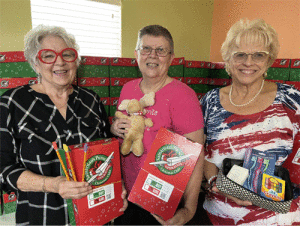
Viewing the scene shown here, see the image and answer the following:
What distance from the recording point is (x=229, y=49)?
3.99ft

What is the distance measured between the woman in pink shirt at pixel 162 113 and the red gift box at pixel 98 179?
195 mm

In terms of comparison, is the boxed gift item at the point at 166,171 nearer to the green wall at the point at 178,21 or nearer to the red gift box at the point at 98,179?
the red gift box at the point at 98,179

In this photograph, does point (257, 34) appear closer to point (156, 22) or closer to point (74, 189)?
point (74, 189)

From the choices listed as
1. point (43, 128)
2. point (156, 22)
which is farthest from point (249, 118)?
point (156, 22)

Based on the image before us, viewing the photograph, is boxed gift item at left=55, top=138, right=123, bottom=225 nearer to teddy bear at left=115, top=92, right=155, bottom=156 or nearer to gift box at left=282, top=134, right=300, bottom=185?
teddy bear at left=115, top=92, right=155, bottom=156

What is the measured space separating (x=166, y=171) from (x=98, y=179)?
31 cm

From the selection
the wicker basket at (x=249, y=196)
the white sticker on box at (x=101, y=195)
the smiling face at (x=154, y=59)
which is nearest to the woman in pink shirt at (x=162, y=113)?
the smiling face at (x=154, y=59)

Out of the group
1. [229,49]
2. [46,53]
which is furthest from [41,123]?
[229,49]

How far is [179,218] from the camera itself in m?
0.92

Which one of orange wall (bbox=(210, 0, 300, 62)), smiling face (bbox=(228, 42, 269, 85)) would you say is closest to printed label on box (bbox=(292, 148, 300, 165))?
smiling face (bbox=(228, 42, 269, 85))

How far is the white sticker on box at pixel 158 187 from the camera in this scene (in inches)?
33.3

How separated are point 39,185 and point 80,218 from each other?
0.25 m

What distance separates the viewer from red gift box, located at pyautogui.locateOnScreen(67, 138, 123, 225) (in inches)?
31.9

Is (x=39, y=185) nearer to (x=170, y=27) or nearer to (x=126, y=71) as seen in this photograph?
(x=126, y=71)
